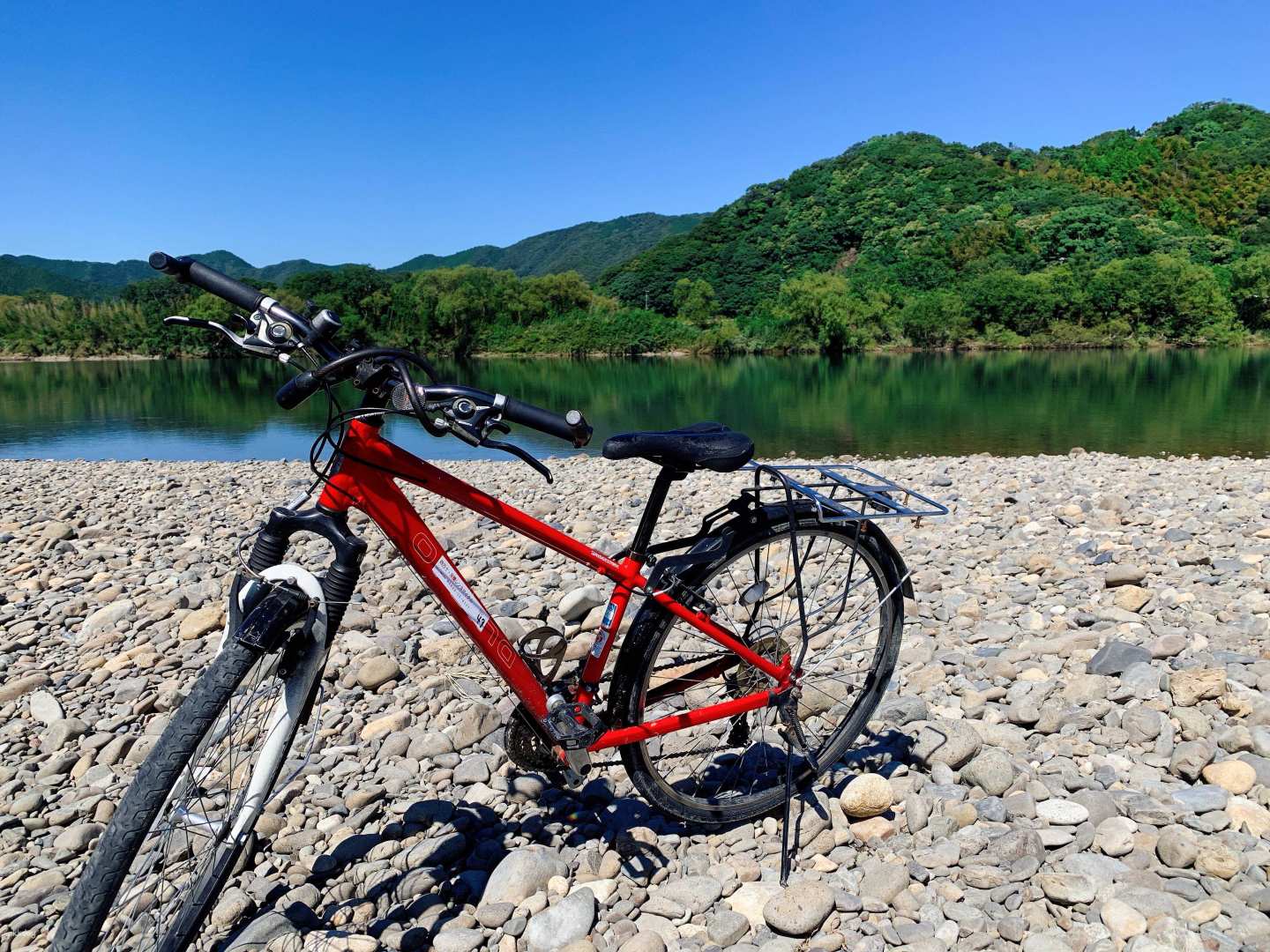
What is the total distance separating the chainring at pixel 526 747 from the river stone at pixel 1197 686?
8.33ft

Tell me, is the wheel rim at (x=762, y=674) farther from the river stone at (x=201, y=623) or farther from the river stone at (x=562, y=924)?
the river stone at (x=201, y=623)

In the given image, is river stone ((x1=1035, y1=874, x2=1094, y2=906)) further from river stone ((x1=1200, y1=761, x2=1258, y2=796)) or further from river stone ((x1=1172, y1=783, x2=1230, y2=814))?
river stone ((x1=1200, y1=761, x2=1258, y2=796))

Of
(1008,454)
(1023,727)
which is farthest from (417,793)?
(1008,454)

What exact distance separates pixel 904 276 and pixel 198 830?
92220 millimetres

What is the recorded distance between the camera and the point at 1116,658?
3707 mm

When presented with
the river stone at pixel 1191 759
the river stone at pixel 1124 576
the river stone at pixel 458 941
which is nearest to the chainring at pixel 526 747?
the river stone at pixel 458 941

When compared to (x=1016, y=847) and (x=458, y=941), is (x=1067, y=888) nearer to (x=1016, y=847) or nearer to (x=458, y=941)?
(x=1016, y=847)

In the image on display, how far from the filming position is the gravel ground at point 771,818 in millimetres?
2357

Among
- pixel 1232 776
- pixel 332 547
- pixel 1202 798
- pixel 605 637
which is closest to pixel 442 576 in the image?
pixel 332 547

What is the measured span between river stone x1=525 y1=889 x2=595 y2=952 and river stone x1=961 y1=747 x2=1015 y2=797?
4.72 ft

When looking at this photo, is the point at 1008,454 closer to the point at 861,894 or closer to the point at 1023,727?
the point at 1023,727

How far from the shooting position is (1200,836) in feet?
8.11

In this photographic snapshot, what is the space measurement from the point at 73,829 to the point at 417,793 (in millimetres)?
1215

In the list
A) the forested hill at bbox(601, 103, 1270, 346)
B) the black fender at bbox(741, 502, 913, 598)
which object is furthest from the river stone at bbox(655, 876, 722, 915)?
the forested hill at bbox(601, 103, 1270, 346)
